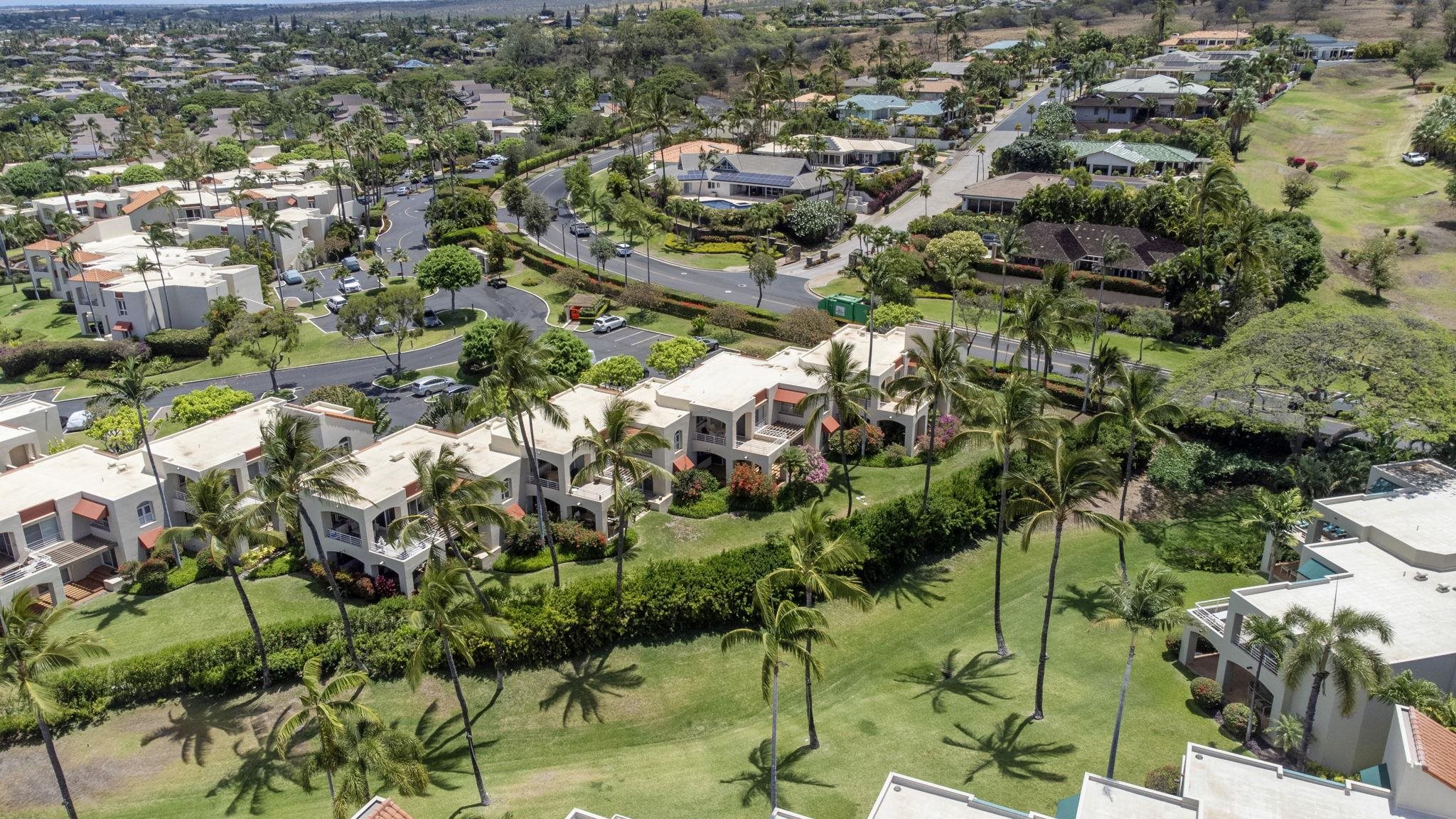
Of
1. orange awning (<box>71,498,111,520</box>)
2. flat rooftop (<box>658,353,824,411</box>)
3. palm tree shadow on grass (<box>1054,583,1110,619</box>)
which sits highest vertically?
flat rooftop (<box>658,353,824,411</box>)

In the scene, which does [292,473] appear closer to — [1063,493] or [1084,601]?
[1063,493]

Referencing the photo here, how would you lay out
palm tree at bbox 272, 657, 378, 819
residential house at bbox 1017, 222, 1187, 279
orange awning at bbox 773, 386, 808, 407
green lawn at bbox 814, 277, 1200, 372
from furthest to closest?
residential house at bbox 1017, 222, 1187, 279, green lawn at bbox 814, 277, 1200, 372, orange awning at bbox 773, 386, 808, 407, palm tree at bbox 272, 657, 378, 819

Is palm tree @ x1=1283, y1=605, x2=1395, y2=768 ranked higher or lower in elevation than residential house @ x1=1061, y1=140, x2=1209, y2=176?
lower

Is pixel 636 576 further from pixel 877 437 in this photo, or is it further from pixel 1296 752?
pixel 1296 752

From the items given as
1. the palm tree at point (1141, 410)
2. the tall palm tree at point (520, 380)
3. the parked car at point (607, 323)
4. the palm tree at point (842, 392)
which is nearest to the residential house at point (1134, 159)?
the parked car at point (607, 323)

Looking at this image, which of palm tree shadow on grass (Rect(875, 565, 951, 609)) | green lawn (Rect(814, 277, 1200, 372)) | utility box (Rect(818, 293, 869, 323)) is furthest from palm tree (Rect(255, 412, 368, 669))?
utility box (Rect(818, 293, 869, 323))

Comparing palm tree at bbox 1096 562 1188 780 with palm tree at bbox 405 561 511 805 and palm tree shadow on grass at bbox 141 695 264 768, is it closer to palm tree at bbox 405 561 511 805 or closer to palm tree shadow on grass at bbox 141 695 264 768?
palm tree at bbox 405 561 511 805

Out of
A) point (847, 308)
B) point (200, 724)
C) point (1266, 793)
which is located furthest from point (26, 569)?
point (847, 308)
